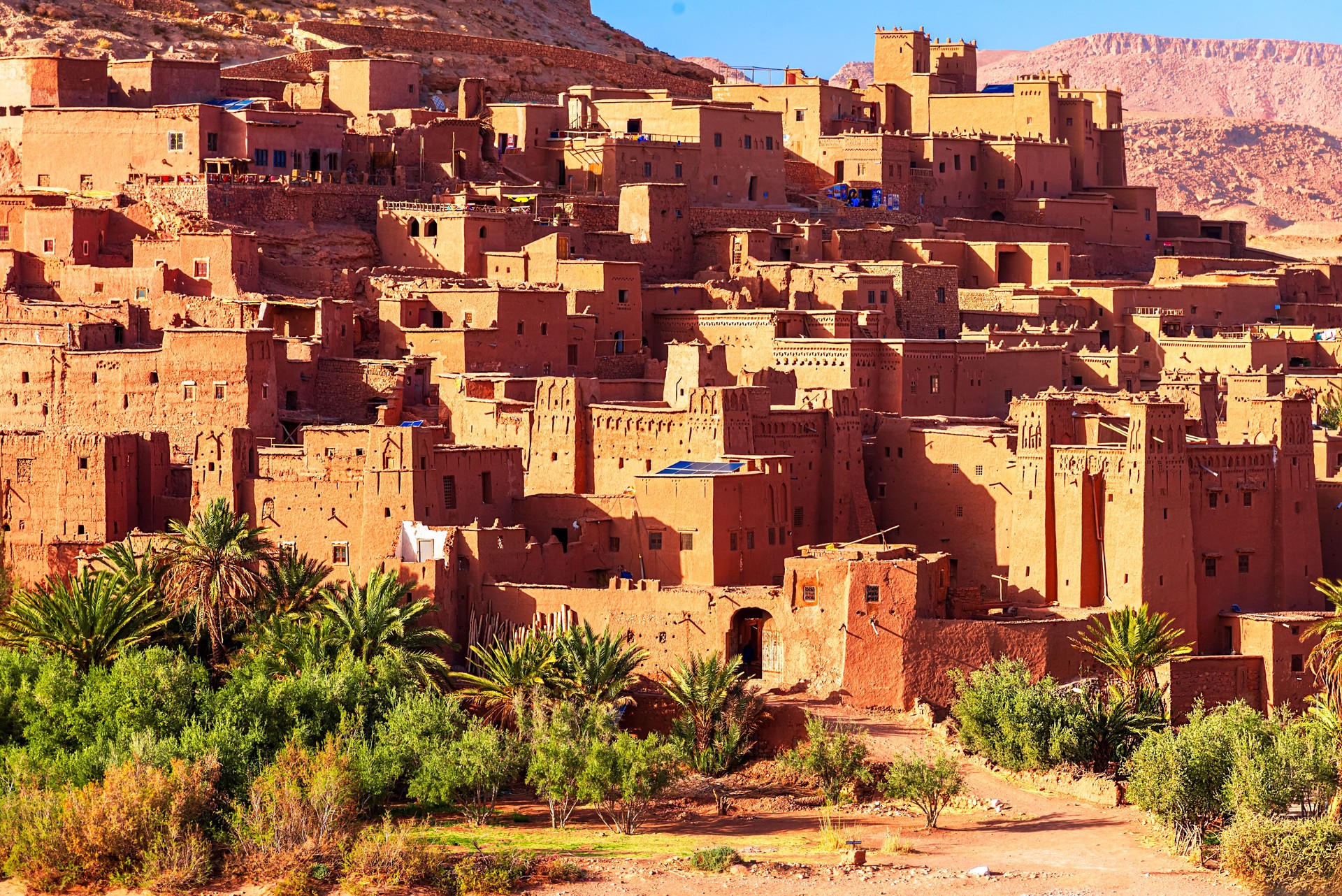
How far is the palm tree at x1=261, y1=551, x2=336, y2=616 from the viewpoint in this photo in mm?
37906

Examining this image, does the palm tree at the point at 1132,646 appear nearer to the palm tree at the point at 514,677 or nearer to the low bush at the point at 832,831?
the low bush at the point at 832,831

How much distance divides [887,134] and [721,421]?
69.1ft

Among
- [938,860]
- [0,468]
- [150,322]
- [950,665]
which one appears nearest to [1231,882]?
[938,860]

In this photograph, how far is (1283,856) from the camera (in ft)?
105

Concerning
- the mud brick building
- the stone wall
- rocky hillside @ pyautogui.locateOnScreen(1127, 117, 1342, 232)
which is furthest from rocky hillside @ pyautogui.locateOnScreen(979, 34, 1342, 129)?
the mud brick building

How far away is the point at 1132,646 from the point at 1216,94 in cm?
13974

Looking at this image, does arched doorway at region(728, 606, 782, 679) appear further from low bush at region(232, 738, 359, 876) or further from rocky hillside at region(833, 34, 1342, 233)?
rocky hillside at region(833, 34, 1342, 233)

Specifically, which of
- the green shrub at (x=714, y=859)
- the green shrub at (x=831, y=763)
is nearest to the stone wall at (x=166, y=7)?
the green shrub at (x=831, y=763)

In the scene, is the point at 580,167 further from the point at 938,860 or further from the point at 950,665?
the point at 938,860

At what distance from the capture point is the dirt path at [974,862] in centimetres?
3172

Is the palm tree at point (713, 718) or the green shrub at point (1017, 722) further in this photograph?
the palm tree at point (713, 718)

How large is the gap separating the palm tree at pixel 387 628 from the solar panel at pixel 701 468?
4359 mm

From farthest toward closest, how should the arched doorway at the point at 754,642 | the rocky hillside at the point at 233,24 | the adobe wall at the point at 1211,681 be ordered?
the rocky hillside at the point at 233,24, the adobe wall at the point at 1211,681, the arched doorway at the point at 754,642

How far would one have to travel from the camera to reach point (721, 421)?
A: 1606 inches
